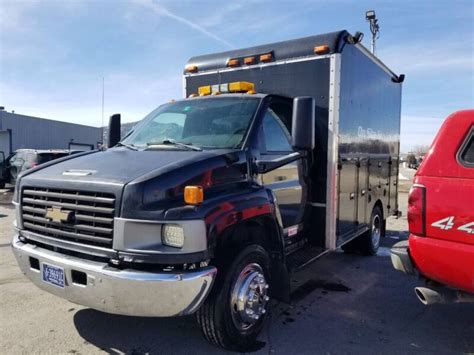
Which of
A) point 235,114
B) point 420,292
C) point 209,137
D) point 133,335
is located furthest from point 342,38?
point 133,335

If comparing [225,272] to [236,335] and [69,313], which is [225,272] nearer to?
[236,335]

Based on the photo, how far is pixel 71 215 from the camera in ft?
10.6

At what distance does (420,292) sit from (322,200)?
1.84 metres

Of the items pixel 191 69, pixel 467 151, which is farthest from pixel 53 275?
pixel 191 69

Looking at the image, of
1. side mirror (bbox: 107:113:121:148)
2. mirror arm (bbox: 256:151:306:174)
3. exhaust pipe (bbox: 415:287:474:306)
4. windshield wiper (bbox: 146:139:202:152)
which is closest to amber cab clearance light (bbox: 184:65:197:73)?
side mirror (bbox: 107:113:121:148)

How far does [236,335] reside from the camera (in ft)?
11.2

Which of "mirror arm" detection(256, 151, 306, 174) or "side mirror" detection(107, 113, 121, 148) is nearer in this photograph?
"mirror arm" detection(256, 151, 306, 174)

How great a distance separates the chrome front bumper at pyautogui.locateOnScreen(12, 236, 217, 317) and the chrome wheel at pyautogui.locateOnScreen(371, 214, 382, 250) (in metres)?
4.74

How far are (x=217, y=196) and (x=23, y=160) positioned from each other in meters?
14.8

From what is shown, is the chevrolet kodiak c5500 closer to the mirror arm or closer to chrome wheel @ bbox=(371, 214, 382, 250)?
the mirror arm

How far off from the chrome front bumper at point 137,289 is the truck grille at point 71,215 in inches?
8.4

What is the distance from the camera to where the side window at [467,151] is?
3.19 metres

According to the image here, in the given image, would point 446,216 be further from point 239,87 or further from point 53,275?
point 53,275

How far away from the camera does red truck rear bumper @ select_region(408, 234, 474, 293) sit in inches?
121
